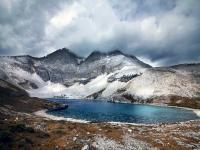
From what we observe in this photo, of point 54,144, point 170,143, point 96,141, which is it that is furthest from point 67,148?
point 170,143

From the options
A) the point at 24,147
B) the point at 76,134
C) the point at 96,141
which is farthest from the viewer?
the point at 76,134

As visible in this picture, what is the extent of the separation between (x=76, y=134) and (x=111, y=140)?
351 inches

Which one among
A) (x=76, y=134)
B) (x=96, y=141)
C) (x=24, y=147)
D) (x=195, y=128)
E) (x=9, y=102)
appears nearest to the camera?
(x=24, y=147)

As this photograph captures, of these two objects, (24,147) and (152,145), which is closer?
(24,147)

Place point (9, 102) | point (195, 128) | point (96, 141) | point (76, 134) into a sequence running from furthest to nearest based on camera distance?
point (9, 102) → point (195, 128) → point (76, 134) → point (96, 141)

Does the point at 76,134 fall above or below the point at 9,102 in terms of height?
below

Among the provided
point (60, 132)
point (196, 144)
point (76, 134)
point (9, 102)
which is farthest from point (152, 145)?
point (9, 102)

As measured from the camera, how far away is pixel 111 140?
67625 mm

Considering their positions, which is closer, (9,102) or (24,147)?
(24,147)

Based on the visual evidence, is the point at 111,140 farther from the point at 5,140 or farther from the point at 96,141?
the point at 5,140

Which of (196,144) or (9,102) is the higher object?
(9,102)

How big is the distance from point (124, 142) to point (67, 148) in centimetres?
1386

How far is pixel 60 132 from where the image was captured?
7281 cm

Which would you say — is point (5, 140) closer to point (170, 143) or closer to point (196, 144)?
point (170, 143)
